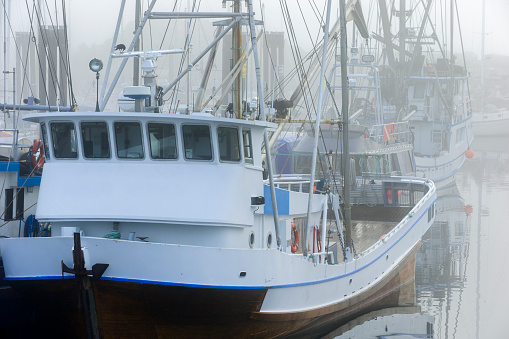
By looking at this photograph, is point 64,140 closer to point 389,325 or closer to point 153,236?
point 153,236

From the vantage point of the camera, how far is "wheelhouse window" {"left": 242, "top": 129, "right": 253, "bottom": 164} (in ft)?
→ 49.5

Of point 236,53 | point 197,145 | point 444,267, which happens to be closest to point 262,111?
point 197,145

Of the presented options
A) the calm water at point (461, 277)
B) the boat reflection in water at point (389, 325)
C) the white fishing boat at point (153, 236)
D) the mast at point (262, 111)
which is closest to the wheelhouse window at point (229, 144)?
the white fishing boat at point (153, 236)

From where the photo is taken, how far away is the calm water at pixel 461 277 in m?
18.6

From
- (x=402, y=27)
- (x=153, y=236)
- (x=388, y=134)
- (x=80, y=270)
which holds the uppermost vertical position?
(x=402, y=27)

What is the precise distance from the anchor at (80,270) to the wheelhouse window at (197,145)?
254 centimetres

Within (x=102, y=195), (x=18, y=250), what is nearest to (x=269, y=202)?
(x=102, y=195)

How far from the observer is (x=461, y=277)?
24422 millimetres

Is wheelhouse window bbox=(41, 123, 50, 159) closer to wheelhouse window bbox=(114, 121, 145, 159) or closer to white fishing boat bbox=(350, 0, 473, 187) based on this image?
wheelhouse window bbox=(114, 121, 145, 159)

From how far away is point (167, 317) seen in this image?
547 inches

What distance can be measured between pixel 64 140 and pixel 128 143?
3.94 feet

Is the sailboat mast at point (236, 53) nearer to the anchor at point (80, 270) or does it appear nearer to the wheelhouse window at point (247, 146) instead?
the wheelhouse window at point (247, 146)

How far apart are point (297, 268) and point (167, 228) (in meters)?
2.69

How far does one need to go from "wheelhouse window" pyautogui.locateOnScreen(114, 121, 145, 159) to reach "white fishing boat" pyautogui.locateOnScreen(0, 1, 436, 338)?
0.02m
